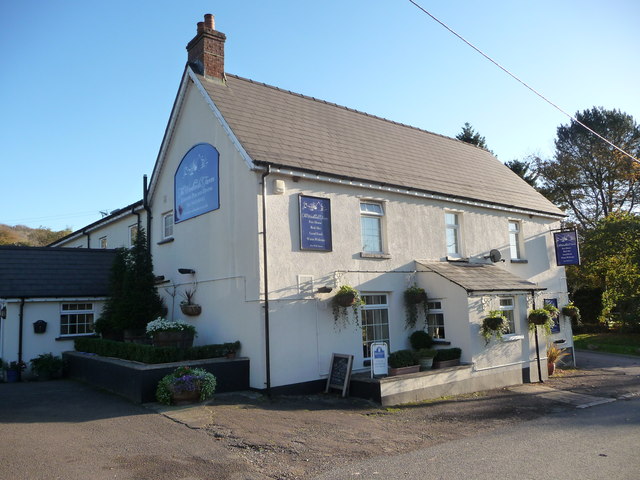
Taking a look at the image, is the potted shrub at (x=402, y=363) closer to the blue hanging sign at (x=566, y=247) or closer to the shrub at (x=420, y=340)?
the shrub at (x=420, y=340)

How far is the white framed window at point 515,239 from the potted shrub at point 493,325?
5867 millimetres

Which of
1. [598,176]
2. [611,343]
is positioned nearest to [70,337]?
[611,343]

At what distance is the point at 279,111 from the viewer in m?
16.2

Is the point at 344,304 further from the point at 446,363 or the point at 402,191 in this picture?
the point at 402,191

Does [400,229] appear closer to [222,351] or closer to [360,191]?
[360,191]

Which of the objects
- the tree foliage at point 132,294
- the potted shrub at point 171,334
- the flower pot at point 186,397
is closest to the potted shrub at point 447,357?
the flower pot at point 186,397

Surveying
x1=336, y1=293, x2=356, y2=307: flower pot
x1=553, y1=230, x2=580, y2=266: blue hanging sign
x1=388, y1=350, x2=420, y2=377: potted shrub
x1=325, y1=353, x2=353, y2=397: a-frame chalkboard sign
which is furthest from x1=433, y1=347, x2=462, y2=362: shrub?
x1=553, y1=230, x2=580, y2=266: blue hanging sign

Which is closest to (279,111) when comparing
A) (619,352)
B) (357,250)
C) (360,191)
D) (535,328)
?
(360,191)

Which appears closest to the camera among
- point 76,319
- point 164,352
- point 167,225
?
point 164,352

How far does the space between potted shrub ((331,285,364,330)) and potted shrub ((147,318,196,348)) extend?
406cm

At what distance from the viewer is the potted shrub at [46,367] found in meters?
16.1

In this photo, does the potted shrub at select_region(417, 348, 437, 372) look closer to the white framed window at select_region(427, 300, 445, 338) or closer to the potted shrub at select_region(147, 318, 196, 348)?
the white framed window at select_region(427, 300, 445, 338)

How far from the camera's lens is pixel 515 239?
2002 centimetres

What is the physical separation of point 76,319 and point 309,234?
994 centimetres
